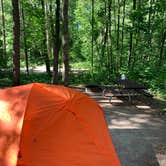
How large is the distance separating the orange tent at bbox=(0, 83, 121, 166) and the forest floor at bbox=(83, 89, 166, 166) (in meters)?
1.02

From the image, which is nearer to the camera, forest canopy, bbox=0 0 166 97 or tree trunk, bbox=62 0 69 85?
tree trunk, bbox=62 0 69 85

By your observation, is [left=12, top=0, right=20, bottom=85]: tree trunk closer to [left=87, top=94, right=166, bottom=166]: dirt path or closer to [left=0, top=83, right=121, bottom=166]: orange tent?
[left=87, top=94, right=166, bottom=166]: dirt path

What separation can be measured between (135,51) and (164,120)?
30.4 ft

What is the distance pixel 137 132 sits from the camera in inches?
229

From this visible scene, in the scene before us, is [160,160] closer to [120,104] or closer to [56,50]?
[120,104]

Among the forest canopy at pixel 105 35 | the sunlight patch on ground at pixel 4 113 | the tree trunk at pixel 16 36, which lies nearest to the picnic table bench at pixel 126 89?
the forest canopy at pixel 105 35

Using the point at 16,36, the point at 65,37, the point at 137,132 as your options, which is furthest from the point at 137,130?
the point at 16,36

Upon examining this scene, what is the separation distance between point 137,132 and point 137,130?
0.15m

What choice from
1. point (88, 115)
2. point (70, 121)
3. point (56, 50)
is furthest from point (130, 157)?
point (56, 50)

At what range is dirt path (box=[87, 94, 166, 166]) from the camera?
454 cm

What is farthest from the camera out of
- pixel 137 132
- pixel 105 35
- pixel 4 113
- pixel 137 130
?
pixel 105 35

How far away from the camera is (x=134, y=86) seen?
7945mm

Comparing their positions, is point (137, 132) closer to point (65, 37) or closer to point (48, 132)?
point (48, 132)

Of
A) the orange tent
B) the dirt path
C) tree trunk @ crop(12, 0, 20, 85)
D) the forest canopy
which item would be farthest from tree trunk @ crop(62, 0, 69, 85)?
the orange tent
